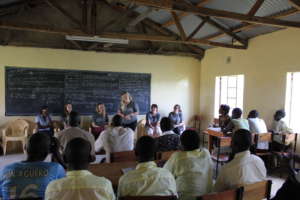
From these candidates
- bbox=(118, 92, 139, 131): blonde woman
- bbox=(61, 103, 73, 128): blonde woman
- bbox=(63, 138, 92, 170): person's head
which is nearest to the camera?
bbox=(63, 138, 92, 170): person's head

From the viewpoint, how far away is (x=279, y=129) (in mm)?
4191

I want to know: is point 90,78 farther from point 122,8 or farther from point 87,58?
point 122,8

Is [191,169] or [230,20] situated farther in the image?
[230,20]

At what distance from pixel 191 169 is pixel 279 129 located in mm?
3060

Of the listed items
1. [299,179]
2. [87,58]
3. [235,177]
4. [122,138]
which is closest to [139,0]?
[122,138]

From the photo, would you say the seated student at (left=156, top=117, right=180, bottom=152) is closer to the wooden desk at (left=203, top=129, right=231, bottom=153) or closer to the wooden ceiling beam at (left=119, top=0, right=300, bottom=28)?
the wooden desk at (left=203, top=129, right=231, bottom=153)

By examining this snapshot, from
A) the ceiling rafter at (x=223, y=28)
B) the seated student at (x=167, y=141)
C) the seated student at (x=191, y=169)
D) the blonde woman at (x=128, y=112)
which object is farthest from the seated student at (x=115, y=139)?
the ceiling rafter at (x=223, y=28)

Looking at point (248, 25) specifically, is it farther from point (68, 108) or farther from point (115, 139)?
point (68, 108)

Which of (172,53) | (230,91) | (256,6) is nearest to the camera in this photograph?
(256,6)

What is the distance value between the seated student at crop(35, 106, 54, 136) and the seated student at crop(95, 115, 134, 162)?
2.91 metres

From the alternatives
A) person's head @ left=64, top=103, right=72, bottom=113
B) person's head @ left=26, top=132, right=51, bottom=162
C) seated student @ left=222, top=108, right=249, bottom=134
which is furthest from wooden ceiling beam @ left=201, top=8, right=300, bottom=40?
person's head @ left=26, top=132, right=51, bottom=162

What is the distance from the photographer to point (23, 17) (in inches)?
223

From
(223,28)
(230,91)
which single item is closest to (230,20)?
(223,28)

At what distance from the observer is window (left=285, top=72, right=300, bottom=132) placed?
439 centimetres
